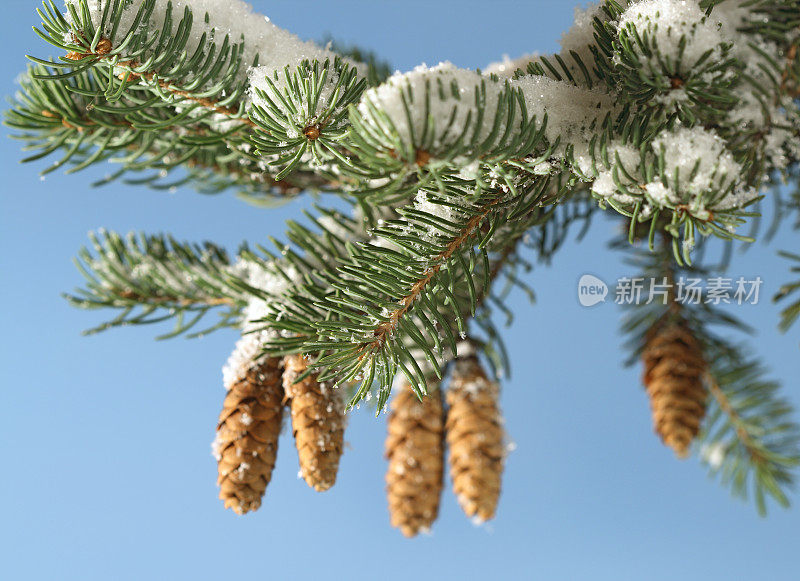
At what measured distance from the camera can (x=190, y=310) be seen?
635mm

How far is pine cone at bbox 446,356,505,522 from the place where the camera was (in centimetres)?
71

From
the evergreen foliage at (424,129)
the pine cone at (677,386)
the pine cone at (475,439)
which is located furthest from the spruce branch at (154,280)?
the pine cone at (677,386)

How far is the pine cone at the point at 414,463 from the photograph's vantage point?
2.33 ft

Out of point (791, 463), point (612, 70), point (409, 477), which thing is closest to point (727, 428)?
point (791, 463)

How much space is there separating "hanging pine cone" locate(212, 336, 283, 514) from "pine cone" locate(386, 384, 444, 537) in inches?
7.7

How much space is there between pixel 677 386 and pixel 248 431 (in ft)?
1.75

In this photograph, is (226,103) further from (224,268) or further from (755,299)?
(755,299)

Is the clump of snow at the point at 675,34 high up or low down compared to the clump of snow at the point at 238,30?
down

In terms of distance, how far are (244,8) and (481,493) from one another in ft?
1.67

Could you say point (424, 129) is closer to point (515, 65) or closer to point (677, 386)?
point (515, 65)

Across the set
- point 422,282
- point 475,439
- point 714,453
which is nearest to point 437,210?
point 422,282

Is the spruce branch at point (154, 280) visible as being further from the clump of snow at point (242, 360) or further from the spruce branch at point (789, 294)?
the spruce branch at point (789, 294)

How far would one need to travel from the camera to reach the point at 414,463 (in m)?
0.71

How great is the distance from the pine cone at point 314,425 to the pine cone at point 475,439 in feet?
0.73
